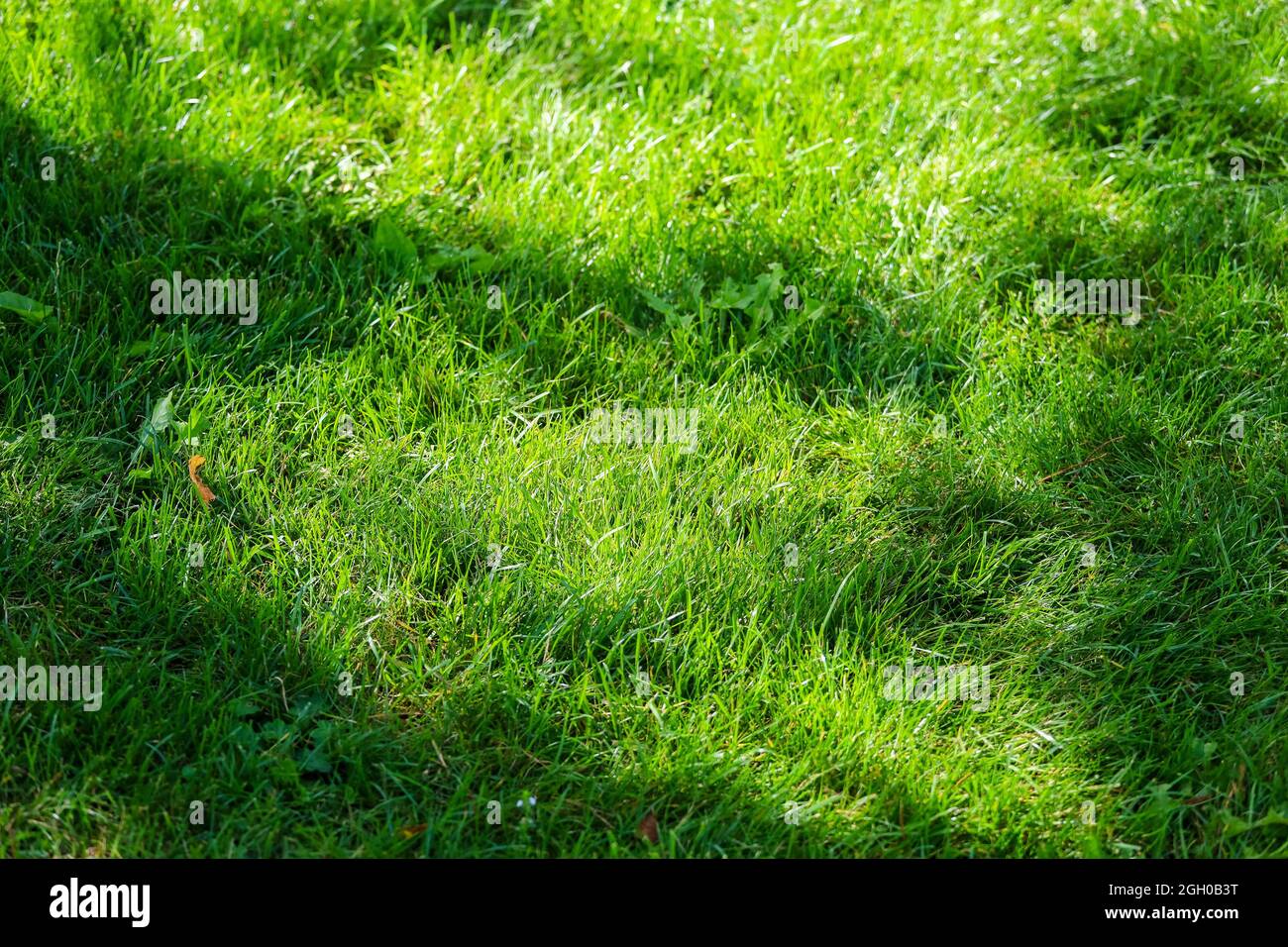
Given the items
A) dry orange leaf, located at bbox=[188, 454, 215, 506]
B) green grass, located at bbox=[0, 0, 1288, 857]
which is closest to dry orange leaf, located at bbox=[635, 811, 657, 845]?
green grass, located at bbox=[0, 0, 1288, 857]

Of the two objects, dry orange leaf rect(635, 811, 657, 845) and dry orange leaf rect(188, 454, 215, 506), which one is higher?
dry orange leaf rect(188, 454, 215, 506)

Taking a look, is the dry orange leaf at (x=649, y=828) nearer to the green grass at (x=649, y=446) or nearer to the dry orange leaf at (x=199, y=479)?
the green grass at (x=649, y=446)

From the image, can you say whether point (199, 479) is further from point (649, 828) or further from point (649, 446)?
point (649, 828)

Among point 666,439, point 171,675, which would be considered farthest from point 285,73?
point 171,675

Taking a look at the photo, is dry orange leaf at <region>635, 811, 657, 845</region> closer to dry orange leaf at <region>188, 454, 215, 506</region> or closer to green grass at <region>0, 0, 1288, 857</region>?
green grass at <region>0, 0, 1288, 857</region>

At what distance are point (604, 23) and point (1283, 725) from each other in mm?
3428

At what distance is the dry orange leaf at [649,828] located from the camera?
2.66 meters

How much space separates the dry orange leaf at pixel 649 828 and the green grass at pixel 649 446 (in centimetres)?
3

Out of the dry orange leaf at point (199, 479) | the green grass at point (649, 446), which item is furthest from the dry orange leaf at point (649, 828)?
the dry orange leaf at point (199, 479)

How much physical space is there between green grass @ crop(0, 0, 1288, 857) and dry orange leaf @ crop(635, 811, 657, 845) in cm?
3

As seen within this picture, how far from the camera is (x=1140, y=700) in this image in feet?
9.64

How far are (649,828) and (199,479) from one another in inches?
61.1

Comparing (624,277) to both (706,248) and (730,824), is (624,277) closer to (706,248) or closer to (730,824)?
(706,248)

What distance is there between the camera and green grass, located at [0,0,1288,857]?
108 inches
